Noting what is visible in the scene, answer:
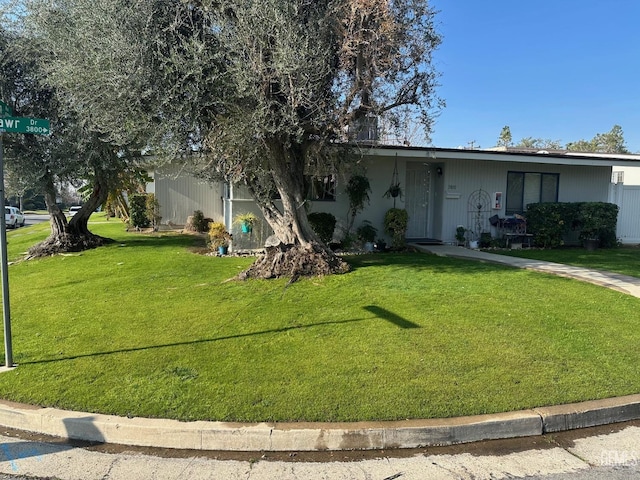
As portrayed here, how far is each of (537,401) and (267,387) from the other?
248cm

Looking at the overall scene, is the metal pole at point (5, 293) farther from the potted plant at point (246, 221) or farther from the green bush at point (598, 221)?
the green bush at point (598, 221)

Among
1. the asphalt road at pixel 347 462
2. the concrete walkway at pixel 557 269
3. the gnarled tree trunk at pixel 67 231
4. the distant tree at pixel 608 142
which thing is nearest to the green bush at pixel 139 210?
the gnarled tree trunk at pixel 67 231

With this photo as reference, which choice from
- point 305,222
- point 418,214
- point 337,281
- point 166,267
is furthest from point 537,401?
point 418,214

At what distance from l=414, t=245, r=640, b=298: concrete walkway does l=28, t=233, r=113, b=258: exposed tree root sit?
10198mm

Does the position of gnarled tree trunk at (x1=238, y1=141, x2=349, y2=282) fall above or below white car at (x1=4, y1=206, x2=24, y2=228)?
above

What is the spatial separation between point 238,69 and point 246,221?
5.45 metres

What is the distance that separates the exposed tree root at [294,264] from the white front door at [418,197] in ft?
18.4

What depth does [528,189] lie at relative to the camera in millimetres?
14336

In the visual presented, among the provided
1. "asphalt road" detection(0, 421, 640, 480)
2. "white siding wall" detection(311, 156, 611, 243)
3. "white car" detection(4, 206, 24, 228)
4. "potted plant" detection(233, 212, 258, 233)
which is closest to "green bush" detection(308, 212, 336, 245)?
"white siding wall" detection(311, 156, 611, 243)

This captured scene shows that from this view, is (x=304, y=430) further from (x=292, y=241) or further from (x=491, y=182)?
(x=491, y=182)

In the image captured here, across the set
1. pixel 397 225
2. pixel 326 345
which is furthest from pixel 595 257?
pixel 326 345

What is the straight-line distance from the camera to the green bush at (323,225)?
37.8 ft

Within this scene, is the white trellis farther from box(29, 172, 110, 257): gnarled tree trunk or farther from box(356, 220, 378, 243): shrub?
box(29, 172, 110, 257): gnarled tree trunk

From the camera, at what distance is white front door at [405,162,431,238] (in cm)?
1369
